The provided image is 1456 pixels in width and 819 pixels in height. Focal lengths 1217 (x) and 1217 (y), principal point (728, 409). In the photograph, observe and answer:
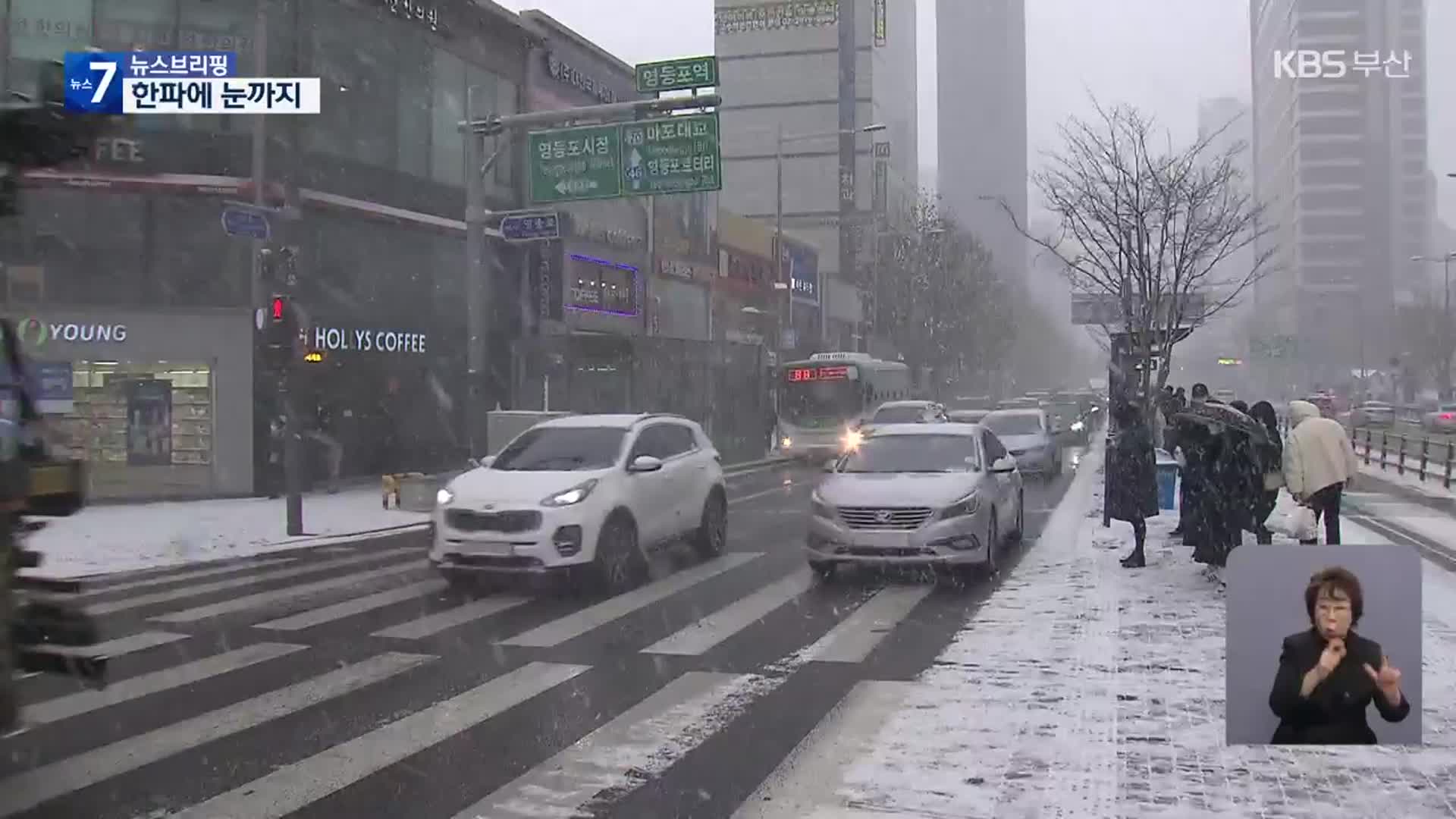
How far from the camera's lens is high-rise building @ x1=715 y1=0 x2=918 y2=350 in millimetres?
77812

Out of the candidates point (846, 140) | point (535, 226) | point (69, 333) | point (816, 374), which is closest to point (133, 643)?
point (535, 226)

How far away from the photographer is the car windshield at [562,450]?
40.2 feet

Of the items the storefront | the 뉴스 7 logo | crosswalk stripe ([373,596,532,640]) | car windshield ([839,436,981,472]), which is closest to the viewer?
crosswalk stripe ([373,596,532,640])

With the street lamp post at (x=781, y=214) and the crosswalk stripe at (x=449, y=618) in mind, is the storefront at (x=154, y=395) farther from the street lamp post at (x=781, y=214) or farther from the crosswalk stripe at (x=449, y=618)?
the street lamp post at (x=781, y=214)

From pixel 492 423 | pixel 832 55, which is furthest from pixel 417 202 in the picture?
pixel 832 55

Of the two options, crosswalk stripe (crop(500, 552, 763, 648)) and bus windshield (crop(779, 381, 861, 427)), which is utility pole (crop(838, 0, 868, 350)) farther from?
crosswalk stripe (crop(500, 552, 763, 648))

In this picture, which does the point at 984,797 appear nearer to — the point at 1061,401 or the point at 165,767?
the point at 165,767

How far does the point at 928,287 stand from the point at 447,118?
116 feet

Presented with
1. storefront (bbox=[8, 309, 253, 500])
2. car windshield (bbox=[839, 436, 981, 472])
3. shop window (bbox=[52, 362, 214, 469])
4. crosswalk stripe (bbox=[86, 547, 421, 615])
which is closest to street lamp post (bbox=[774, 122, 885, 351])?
storefront (bbox=[8, 309, 253, 500])

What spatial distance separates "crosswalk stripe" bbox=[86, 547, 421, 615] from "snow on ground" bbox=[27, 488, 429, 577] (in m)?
1.30

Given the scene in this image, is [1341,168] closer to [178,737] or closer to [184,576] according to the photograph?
[184,576]

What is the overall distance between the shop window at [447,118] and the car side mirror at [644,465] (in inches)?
668

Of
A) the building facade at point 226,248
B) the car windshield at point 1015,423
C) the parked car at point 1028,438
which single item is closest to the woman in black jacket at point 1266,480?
the building facade at point 226,248

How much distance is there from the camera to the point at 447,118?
91.7 ft
